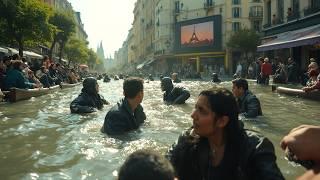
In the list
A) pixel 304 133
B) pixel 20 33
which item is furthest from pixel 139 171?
pixel 20 33

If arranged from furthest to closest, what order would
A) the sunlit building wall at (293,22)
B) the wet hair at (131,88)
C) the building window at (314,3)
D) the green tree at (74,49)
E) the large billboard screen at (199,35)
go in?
the green tree at (74,49)
the large billboard screen at (199,35)
the sunlit building wall at (293,22)
the building window at (314,3)
the wet hair at (131,88)

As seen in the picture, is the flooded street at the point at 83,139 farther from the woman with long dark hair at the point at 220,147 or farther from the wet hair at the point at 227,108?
the wet hair at the point at 227,108

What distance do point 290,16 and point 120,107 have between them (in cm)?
2813

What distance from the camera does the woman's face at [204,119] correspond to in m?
3.22

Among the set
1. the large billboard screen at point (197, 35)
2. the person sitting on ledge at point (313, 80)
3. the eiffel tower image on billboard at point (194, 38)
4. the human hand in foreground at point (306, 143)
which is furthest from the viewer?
the eiffel tower image on billboard at point (194, 38)

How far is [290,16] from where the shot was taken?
3278cm

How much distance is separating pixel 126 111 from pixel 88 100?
12.4 ft

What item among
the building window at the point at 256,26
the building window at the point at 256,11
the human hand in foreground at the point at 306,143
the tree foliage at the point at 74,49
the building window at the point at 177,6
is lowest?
the human hand in foreground at the point at 306,143

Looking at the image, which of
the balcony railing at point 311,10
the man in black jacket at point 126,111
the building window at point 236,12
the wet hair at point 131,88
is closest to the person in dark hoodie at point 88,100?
the man in black jacket at point 126,111

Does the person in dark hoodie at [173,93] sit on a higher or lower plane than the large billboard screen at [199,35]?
lower

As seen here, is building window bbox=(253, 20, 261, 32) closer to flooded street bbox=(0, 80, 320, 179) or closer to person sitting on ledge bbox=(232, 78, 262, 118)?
flooded street bbox=(0, 80, 320, 179)

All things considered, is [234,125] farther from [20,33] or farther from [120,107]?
[20,33]

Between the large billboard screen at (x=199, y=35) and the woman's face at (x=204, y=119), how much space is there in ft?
209

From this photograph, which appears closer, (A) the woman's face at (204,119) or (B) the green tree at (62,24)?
(A) the woman's face at (204,119)
